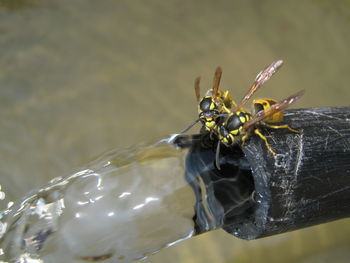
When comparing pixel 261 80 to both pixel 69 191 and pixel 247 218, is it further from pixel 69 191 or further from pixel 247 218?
pixel 69 191

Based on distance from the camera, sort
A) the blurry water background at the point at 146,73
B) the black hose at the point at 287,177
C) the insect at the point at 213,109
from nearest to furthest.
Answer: the black hose at the point at 287,177 → the insect at the point at 213,109 → the blurry water background at the point at 146,73

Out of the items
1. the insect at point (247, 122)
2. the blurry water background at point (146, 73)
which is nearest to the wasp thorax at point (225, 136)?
the insect at point (247, 122)

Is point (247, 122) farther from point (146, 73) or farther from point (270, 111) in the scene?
point (146, 73)

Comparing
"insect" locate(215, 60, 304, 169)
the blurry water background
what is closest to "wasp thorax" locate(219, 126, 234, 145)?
"insect" locate(215, 60, 304, 169)

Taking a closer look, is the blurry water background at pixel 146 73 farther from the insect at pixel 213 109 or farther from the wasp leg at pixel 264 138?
the wasp leg at pixel 264 138

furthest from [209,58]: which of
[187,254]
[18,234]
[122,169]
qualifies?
[18,234]

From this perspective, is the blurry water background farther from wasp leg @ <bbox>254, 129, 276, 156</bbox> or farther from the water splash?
wasp leg @ <bbox>254, 129, 276, 156</bbox>

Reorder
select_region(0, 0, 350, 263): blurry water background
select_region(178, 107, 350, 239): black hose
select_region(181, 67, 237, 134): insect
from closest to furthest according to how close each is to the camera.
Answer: select_region(178, 107, 350, 239): black hose, select_region(181, 67, 237, 134): insect, select_region(0, 0, 350, 263): blurry water background

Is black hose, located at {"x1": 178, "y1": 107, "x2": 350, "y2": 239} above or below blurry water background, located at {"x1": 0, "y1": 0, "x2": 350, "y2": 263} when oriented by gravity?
below
